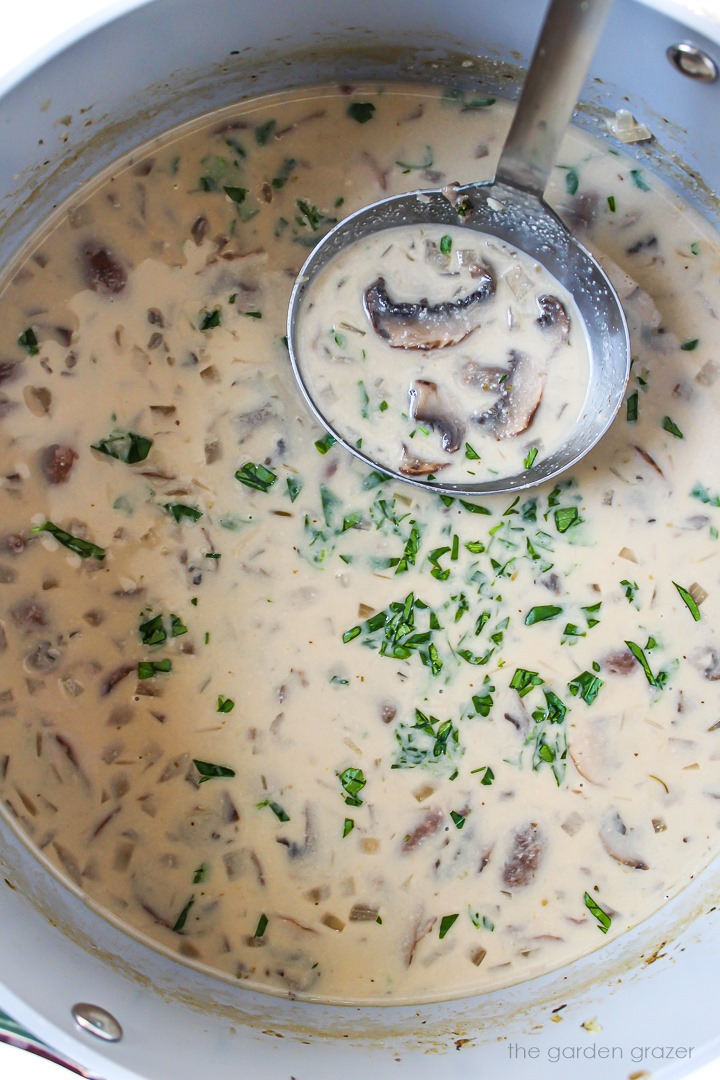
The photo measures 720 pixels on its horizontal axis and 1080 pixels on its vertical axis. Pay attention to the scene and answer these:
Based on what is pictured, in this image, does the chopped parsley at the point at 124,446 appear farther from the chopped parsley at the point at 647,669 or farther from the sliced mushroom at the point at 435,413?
the chopped parsley at the point at 647,669

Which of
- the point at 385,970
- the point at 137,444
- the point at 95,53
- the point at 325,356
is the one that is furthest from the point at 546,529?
the point at 95,53

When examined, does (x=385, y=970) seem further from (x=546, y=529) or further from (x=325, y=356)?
(x=325, y=356)

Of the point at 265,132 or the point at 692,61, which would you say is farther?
the point at 265,132

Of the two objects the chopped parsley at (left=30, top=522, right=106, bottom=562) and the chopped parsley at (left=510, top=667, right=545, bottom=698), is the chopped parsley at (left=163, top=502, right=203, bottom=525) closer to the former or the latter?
the chopped parsley at (left=30, top=522, right=106, bottom=562)

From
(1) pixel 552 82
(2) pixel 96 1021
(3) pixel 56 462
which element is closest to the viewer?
(1) pixel 552 82

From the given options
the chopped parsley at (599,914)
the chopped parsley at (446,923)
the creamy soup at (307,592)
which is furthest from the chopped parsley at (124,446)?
the chopped parsley at (599,914)

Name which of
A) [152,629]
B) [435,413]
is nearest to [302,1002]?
[152,629]

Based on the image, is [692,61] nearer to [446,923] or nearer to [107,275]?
[107,275]

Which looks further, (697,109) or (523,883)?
(523,883)
